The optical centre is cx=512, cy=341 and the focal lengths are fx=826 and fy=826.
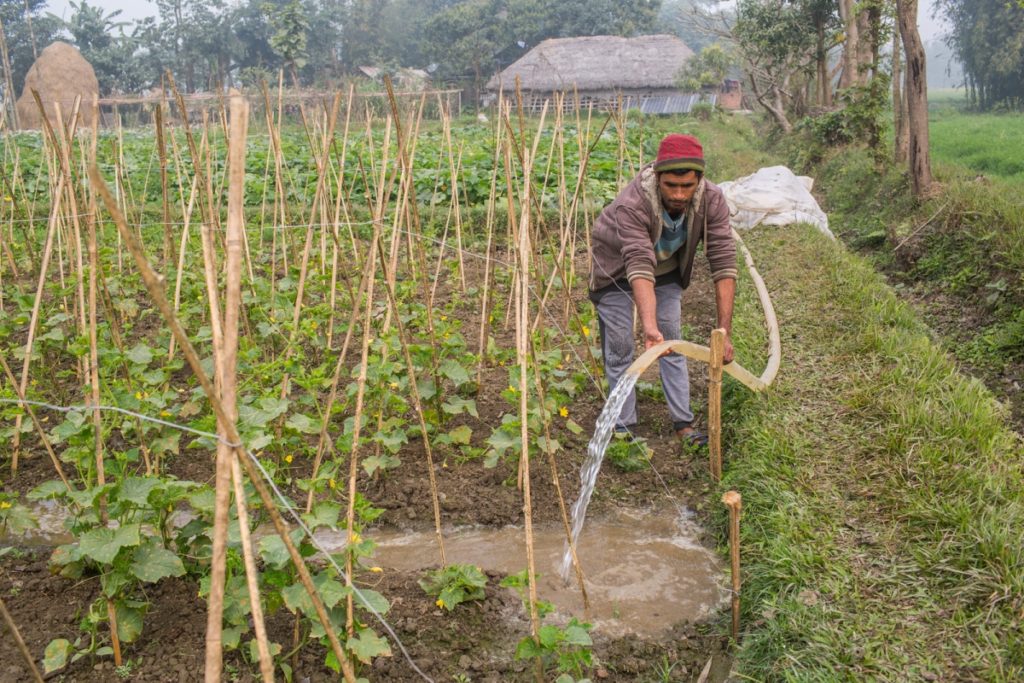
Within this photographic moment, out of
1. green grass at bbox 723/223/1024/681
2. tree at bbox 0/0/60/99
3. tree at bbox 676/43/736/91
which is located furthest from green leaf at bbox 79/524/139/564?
tree at bbox 0/0/60/99

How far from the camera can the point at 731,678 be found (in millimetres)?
2520

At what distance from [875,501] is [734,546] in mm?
818

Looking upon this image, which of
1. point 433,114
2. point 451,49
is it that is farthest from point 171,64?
point 433,114

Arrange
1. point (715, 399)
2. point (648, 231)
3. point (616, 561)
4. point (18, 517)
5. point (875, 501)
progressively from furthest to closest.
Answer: point (648, 231) → point (715, 399) → point (616, 561) → point (875, 501) → point (18, 517)

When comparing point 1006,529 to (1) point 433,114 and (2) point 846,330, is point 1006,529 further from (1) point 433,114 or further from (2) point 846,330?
(1) point 433,114

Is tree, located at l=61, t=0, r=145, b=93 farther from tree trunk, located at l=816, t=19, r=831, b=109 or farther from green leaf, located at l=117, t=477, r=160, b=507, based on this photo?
green leaf, located at l=117, t=477, r=160, b=507

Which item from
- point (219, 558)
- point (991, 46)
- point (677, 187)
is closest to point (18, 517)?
point (219, 558)

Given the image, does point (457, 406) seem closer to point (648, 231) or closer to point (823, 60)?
point (648, 231)

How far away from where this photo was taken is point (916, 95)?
763 centimetres

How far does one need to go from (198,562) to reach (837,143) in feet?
40.7

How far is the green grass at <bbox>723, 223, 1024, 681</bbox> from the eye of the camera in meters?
2.38

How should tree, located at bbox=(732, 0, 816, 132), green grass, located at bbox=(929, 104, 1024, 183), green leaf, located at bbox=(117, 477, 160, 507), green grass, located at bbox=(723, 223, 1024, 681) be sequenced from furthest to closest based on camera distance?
1. tree, located at bbox=(732, 0, 816, 132)
2. green grass, located at bbox=(929, 104, 1024, 183)
3. green grass, located at bbox=(723, 223, 1024, 681)
4. green leaf, located at bbox=(117, 477, 160, 507)

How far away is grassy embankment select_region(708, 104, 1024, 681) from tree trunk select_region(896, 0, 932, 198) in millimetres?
2334

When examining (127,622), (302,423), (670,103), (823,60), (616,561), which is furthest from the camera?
(670,103)
